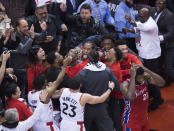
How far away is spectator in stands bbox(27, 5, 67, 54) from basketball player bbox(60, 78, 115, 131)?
188cm

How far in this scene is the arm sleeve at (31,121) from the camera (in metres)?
5.13

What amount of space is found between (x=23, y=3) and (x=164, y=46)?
2983mm

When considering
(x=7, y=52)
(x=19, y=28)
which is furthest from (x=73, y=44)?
(x=7, y=52)

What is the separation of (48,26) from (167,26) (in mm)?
2394

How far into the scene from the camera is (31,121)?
5246 millimetres

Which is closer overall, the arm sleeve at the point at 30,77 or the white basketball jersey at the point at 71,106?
the white basketball jersey at the point at 71,106

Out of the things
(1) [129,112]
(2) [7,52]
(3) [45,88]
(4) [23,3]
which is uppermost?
(4) [23,3]

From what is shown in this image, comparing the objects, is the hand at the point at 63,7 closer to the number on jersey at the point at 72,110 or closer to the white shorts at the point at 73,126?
the number on jersey at the point at 72,110

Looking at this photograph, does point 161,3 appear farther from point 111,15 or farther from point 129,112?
point 129,112

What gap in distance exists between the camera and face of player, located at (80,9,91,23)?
24.2ft

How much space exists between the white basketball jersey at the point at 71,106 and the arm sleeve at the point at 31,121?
12.6 inches

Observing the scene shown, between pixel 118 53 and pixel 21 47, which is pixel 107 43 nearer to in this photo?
pixel 118 53

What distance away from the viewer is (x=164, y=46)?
855 cm

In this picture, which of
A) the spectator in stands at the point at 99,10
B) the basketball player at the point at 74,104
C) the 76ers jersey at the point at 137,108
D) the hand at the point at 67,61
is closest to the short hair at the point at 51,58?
the hand at the point at 67,61
